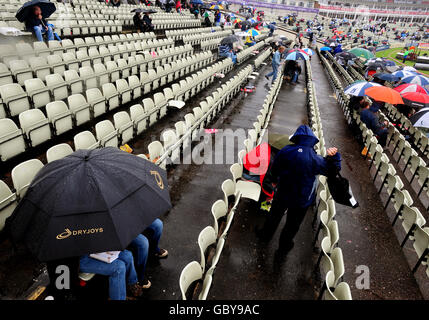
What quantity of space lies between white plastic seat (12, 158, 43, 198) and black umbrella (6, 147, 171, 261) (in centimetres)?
160

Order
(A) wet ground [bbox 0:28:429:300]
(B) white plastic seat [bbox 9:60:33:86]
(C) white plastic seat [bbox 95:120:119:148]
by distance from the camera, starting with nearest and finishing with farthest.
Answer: (A) wet ground [bbox 0:28:429:300] → (C) white plastic seat [bbox 95:120:119:148] → (B) white plastic seat [bbox 9:60:33:86]

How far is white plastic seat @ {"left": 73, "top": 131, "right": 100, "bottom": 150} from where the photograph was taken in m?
4.86

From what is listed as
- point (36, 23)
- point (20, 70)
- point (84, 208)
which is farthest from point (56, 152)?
point (36, 23)

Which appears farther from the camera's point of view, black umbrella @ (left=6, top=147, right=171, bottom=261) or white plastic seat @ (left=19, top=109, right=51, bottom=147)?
white plastic seat @ (left=19, top=109, right=51, bottom=147)

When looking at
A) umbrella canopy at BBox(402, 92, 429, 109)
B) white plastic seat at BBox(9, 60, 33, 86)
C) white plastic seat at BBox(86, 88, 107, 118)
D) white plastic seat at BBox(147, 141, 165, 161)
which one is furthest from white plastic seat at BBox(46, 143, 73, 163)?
umbrella canopy at BBox(402, 92, 429, 109)

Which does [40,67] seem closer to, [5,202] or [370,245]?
[5,202]

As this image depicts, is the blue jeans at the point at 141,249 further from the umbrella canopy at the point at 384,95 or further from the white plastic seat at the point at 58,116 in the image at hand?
the umbrella canopy at the point at 384,95

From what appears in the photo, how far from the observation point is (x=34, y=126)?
513 centimetres

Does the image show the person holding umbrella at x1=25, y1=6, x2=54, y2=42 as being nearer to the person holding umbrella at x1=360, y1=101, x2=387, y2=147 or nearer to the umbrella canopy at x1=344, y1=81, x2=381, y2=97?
the umbrella canopy at x1=344, y1=81, x2=381, y2=97

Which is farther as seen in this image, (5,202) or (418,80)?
(418,80)

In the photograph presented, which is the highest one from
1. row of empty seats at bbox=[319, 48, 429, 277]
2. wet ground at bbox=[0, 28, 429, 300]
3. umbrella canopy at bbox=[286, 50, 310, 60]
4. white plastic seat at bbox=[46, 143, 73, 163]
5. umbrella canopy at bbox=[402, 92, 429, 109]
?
white plastic seat at bbox=[46, 143, 73, 163]

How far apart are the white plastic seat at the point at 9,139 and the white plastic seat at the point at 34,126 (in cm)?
22

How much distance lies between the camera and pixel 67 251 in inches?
83.3

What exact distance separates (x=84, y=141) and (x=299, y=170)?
3908mm
